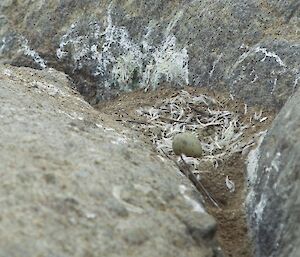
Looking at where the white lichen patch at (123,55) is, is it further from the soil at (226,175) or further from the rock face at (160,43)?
the soil at (226,175)

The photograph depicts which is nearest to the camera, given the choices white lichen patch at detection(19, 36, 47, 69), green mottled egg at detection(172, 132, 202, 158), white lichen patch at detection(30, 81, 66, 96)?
green mottled egg at detection(172, 132, 202, 158)

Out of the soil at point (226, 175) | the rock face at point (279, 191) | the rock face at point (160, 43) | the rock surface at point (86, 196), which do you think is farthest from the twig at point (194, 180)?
the rock face at point (160, 43)

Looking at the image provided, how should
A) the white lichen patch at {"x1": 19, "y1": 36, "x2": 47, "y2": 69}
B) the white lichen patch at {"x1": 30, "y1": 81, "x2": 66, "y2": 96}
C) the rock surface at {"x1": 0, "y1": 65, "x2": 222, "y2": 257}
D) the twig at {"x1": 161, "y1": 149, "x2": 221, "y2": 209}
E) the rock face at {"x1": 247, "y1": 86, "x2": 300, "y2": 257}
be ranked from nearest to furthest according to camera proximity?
1. the rock surface at {"x1": 0, "y1": 65, "x2": 222, "y2": 257}
2. the rock face at {"x1": 247, "y1": 86, "x2": 300, "y2": 257}
3. the twig at {"x1": 161, "y1": 149, "x2": 221, "y2": 209}
4. the white lichen patch at {"x1": 30, "y1": 81, "x2": 66, "y2": 96}
5. the white lichen patch at {"x1": 19, "y1": 36, "x2": 47, "y2": 69}

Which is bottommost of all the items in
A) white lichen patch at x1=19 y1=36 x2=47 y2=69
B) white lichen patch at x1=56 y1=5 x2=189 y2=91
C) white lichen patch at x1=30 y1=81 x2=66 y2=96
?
white lichen patch at x1=19 y1=36 x2=47 y2=69

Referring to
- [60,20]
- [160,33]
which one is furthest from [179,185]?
[60,20]

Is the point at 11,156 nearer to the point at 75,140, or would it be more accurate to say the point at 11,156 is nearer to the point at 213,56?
the point at 75,140

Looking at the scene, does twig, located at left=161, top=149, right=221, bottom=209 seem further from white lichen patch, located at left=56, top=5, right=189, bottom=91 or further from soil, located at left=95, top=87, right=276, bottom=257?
white lichen patch, located at left=56, top=5, right=189, bottom=91

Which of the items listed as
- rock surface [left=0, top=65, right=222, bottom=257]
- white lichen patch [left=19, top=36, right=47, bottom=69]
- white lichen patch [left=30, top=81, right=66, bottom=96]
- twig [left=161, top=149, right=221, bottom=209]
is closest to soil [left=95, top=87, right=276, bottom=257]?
twig [left=161, top=149, right=221, bottom=209]
